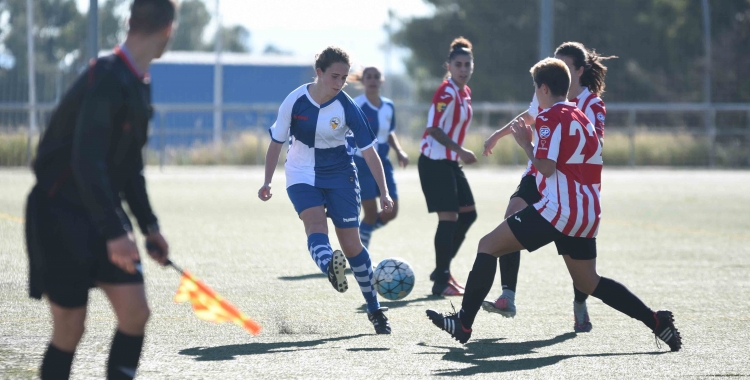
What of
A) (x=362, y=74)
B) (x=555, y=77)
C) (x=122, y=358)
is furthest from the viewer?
(x=362, y=74)

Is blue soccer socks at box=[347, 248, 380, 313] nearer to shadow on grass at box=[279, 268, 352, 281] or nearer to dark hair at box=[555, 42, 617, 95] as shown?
dark hair at box=[555, 42, 617, 95]

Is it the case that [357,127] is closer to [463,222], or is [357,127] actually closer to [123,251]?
[463,222]

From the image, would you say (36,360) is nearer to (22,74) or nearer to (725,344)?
(725,344)

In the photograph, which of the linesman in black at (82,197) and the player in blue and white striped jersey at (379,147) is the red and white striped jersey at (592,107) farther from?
the linesman in black at (82,197)

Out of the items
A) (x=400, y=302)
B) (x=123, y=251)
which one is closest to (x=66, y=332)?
(x=123, y=251)

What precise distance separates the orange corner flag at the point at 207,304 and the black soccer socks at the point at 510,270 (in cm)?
310

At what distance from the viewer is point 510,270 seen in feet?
22.5

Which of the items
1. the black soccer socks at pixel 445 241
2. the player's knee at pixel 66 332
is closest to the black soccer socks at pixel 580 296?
the black soccer socks at pixel 445 241

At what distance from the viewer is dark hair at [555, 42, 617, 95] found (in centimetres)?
672

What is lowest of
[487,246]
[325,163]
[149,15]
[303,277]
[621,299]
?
[303,277]

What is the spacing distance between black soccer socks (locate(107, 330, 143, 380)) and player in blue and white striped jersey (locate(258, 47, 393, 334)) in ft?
8.84

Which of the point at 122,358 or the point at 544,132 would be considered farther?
the point at 544,132

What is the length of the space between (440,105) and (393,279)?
166cm

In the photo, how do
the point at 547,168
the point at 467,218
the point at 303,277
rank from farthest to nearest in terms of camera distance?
the point at 303,277 → the point at 467,218 → the point at 547,168
